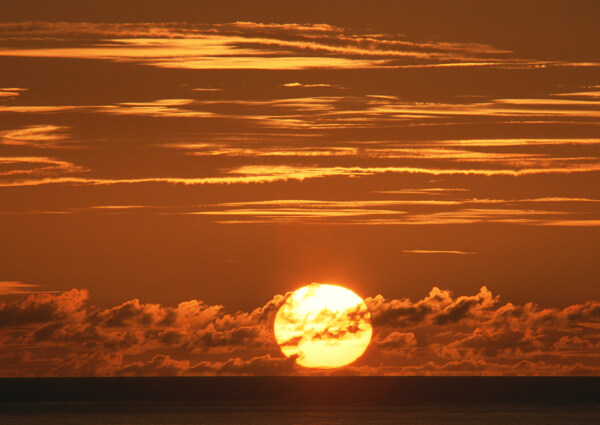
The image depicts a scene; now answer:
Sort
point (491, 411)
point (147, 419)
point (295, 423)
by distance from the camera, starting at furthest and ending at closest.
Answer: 1. point (491, 411)
2. point (147, 419)
3. point (295, 423)

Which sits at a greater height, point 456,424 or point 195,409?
point 195,409

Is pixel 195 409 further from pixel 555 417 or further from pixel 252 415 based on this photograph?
pixel 555 417

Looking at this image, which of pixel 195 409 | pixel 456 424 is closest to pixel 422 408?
pixel 195 409

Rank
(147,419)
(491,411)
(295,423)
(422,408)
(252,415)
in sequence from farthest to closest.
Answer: (422,408), (491,411), (252,415), (147,419), (295,423)

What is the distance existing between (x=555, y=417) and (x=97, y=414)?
5078 cm

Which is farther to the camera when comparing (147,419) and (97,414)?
(97,414)

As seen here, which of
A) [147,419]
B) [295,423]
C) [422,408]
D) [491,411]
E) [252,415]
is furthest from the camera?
[422,408]

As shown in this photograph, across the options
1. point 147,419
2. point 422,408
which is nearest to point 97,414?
point 147,419

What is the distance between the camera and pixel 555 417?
13725 cm

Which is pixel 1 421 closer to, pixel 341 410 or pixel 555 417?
pixel 341 410

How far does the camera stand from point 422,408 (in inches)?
6457

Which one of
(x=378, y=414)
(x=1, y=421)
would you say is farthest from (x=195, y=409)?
(x=1, y=421)

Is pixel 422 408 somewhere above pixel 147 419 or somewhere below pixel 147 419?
above

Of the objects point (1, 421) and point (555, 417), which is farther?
point (555, 417)
